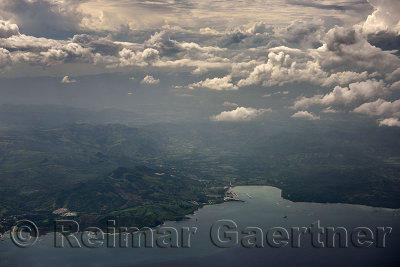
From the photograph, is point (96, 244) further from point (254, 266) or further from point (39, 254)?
point (254, 266)

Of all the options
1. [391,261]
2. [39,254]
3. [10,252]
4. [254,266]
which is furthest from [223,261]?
[10,252]

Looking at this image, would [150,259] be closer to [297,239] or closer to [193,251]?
[193,251]

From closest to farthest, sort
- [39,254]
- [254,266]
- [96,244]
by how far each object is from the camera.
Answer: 1. [254,266]
2. [39,254]
3. [96,244]

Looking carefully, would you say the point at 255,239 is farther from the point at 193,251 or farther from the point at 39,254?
the point at 39,254

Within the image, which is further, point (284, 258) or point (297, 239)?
point (297, 239)

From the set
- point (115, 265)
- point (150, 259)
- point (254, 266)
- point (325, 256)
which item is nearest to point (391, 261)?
point (325, 256)


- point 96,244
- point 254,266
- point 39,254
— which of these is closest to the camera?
A: point 254,266

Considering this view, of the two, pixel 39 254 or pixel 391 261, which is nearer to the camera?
pixel 391 261

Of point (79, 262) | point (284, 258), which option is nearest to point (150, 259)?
point (79, 262)
